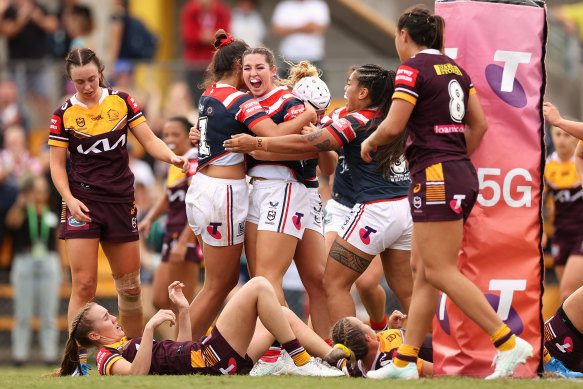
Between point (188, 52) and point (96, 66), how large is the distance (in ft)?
24.8

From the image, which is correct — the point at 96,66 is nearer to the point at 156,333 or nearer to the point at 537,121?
the point at 537,121

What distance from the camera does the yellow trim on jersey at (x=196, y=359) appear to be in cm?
650

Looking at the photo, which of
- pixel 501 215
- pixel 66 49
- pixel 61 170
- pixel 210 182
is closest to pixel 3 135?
pixel 66 49

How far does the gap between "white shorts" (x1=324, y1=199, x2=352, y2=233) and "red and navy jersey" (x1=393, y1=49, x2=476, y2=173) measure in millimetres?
1960

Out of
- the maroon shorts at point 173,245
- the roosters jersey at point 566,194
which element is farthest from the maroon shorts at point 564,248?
the maroon shorts at point 173,245

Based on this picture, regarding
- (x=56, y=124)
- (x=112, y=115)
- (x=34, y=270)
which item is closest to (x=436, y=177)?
(x=112, y=115)

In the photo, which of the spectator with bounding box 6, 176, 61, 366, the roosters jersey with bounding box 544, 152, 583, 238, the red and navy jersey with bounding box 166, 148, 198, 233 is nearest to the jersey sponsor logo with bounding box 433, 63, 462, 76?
the red and navy jersey with bounding box 166, 148, 198, 233

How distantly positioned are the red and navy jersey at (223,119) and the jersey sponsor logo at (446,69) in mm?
1482

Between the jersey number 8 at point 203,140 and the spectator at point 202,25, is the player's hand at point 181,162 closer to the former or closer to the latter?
the jersey number 8 at point 203,140

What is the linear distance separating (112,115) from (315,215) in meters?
1.85

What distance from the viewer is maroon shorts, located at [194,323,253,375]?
643 centimetres

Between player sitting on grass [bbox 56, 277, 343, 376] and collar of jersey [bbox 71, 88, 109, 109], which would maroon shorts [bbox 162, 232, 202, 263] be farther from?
player sitting on grass [bbox 56, 277, 343, 376]

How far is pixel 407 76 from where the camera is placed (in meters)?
5.90

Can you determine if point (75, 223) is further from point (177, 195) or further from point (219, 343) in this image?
point (177, 195)
